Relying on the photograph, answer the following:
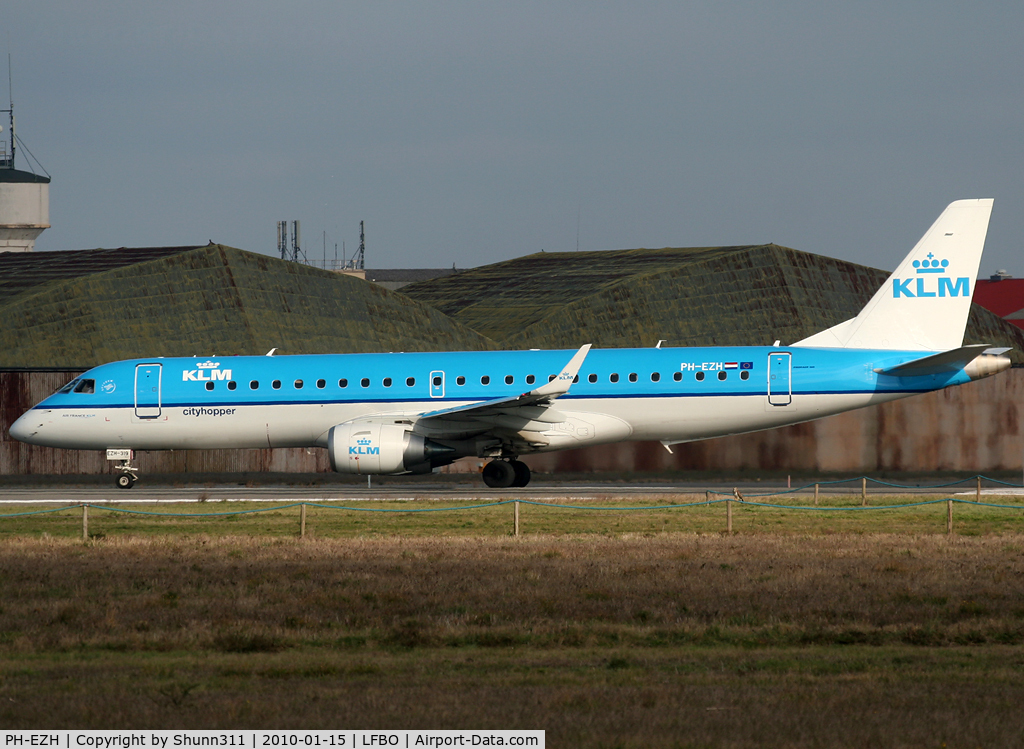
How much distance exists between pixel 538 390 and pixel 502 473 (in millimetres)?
3937

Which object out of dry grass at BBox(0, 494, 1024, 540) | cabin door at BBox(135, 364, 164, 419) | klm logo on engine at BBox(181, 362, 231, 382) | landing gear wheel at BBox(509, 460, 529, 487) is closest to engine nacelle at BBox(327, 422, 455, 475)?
dry grass at BBox(0, 494, 1024, 540)

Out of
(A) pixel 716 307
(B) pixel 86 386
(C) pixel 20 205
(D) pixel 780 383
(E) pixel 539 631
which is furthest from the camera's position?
(C) pixel 20 205

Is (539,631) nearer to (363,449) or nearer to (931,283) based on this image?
(363,449)

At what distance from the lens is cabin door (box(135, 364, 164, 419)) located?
3130cm

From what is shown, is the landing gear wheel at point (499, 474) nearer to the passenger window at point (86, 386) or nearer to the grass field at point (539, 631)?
the grass field at point (539, 631)

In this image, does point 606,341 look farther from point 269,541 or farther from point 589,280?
point 269,541

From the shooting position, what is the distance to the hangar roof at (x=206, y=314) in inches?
1555

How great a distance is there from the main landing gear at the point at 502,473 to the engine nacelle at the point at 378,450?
265cm

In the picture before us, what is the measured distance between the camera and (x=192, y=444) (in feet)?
104

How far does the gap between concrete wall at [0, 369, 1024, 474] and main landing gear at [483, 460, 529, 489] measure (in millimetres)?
6097

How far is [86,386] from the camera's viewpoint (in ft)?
105

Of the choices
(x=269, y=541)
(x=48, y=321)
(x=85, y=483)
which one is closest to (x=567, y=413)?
(x=269, y=541)

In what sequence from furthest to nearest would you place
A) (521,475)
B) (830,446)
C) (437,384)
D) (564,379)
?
(830,446), (521,475), (437,384), (564,379)
